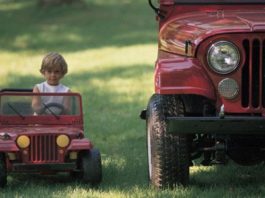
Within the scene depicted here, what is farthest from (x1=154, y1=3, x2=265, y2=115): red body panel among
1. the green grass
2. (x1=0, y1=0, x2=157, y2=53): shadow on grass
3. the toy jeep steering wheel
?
(x1=0, y1=0, x2=157, y2=53): shadow on grass

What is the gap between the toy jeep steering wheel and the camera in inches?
257

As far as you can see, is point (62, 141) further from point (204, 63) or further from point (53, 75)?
point (204, 63)

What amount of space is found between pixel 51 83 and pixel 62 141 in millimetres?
1062

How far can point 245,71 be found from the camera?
5.15 m

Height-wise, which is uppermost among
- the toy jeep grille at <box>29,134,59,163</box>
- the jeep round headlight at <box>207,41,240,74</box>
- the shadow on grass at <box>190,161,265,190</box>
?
the jeep round headlight at <box>207,41,240,74</box>

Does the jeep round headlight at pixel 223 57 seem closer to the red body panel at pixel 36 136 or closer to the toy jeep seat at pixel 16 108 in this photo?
the red body panel at pixel 36 136

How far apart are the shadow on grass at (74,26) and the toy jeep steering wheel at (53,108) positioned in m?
14.0

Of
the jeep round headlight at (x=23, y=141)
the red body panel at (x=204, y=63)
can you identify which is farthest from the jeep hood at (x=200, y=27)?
the jeep round headlight at (x=23, y=141)

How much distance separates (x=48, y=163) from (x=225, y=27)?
1.73 m

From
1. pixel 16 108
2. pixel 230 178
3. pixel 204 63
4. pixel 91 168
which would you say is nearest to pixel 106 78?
pixel 16 108

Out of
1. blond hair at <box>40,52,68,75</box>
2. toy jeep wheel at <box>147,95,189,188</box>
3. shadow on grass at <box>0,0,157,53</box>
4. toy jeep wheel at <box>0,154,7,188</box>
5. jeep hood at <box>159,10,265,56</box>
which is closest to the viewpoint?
jeep hood at <box>159,10,265,56</box>

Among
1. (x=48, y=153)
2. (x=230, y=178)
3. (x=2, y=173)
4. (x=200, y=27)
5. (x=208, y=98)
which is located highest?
(x=200, y=27)

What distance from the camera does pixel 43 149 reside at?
5879 mm

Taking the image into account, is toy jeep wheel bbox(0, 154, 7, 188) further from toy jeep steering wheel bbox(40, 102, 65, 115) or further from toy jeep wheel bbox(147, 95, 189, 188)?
toy jeep wheel bbox(147, 95, 189, 188)
